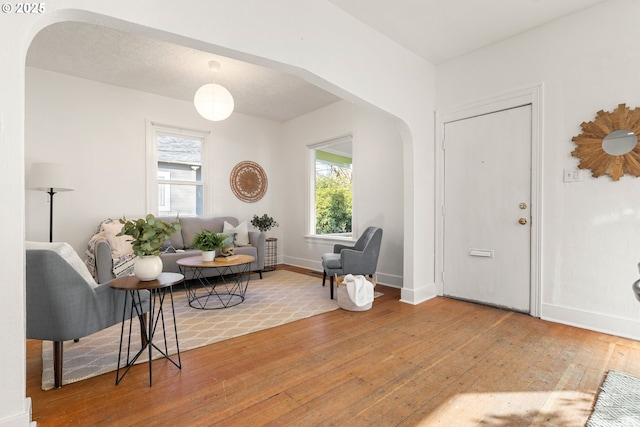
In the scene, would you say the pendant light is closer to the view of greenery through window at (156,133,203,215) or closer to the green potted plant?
the view of greenery through window at (156,133,203,215)

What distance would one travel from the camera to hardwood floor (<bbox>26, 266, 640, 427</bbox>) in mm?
1694

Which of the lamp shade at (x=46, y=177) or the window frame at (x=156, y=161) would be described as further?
the window frame at (x=156, y=161)

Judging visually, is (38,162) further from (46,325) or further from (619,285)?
(619,285)

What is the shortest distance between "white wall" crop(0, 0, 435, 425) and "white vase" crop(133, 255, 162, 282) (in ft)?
2.07

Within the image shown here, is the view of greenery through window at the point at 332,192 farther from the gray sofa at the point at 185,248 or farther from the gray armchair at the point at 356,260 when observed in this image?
the gray armchair at the point at 356,260

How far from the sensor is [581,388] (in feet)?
6.41

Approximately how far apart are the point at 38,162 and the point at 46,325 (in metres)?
3.12

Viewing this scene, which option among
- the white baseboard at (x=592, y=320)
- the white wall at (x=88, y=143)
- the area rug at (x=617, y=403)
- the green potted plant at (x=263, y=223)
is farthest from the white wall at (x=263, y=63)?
the green potted plant at (x=263, y=223)

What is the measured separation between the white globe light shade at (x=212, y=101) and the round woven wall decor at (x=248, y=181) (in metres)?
2.17

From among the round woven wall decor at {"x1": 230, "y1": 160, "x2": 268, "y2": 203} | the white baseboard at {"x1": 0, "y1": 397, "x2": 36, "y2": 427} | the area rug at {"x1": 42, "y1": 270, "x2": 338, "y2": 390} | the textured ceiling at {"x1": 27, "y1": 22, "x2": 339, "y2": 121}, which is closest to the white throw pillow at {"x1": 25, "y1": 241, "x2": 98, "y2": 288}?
the area rug at {"x1": 42, "y1": 270, "x2": 338, "y2": 390}

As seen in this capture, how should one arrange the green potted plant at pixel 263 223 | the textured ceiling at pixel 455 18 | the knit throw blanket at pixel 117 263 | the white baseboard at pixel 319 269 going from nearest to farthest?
the textured ceiling at pixel 455 18 < the knit throw blanket at pixel 117 263 < the white baseboard at pixel 319 269 < the green potted plant at pixel 263 223

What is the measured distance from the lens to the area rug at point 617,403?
1.64 meters

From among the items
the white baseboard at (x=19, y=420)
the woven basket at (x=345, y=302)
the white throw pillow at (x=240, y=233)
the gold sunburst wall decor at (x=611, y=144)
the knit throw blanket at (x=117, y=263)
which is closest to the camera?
the white baseboard at (x=19, y=420)

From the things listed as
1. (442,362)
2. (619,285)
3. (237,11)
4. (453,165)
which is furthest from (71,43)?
(619,285)
